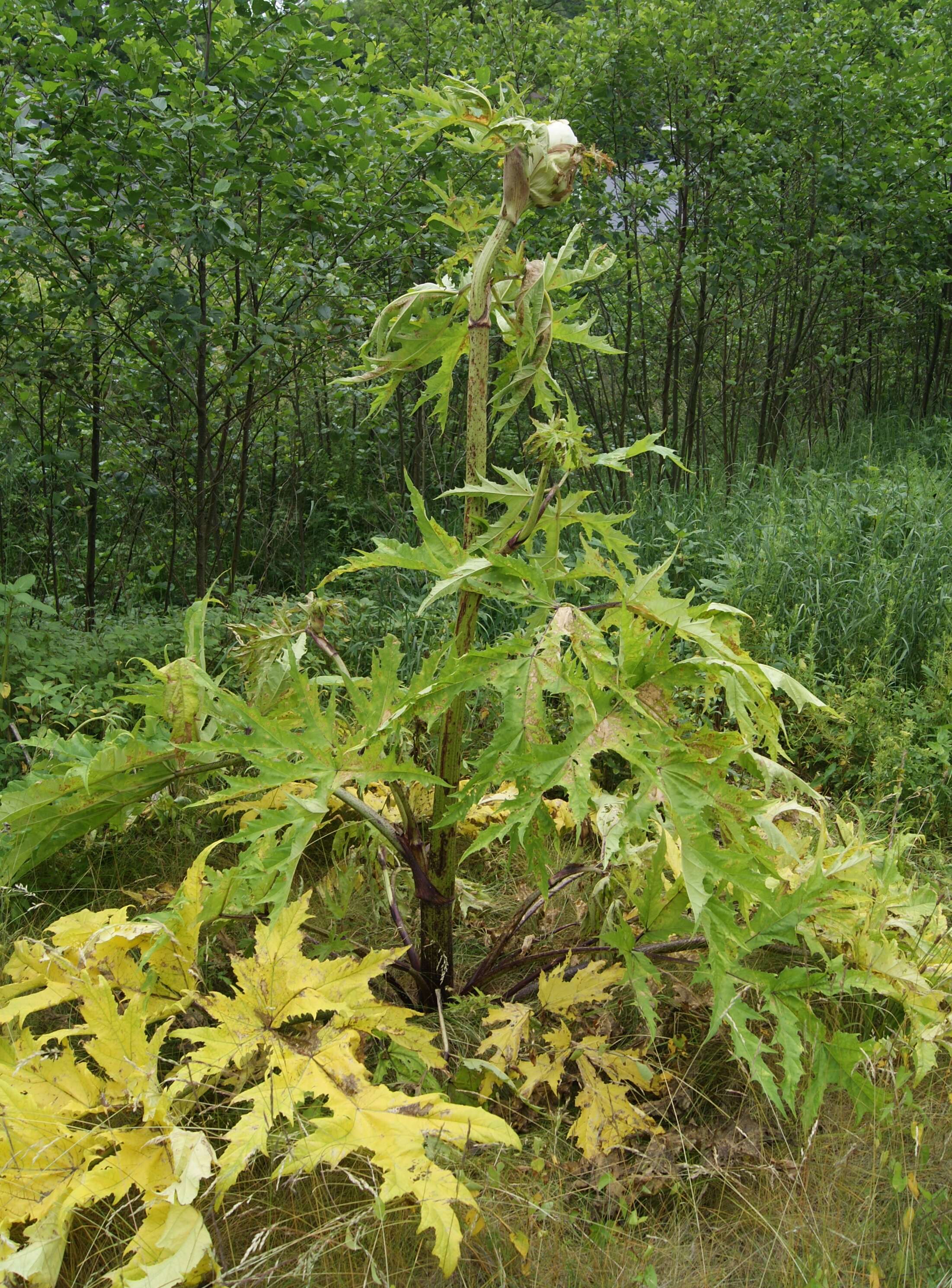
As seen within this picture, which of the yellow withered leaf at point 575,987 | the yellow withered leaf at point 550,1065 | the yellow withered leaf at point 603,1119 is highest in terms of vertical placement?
the yellow withered leaf at point 575,987

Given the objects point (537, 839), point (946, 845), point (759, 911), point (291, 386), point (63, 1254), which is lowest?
point (946, 845)

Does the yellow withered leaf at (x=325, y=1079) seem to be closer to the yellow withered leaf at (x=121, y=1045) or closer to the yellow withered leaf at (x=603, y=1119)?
the yellow withered leaf at (x=121, y=1045)

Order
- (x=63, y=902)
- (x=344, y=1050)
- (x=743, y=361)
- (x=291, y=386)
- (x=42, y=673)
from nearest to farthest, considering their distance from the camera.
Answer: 1. (x=344, y=1050)
2. (x=63, y=902)
3. (x=42, y=673)
4. (x=291, y=386)
5. (x=743, y=361)

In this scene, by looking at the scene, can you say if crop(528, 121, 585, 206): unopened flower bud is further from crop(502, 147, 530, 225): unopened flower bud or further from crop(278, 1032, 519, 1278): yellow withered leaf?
crop(278, 1032, 519, 1278): yellow withered leaf

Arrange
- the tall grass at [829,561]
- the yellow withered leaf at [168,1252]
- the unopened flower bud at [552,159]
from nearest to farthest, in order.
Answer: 1. the yellow withered leaf at [168,1252]
2. the unopened flower bud at [552,159]
3. the tall grass at [829,561]

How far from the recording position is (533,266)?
1.55m

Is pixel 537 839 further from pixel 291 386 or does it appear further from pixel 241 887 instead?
pixel 291 386

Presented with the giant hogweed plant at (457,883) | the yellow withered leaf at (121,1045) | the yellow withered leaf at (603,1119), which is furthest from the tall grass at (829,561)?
the yellow withered leaf at (121,1045)

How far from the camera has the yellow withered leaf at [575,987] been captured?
1.66 meters

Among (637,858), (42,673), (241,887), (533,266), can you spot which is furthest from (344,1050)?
(42,673)

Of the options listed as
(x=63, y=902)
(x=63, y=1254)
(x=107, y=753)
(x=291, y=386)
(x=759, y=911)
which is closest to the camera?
(x=63, y=1254)

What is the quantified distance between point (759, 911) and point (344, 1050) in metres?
0.63

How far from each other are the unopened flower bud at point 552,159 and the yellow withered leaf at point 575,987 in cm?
119

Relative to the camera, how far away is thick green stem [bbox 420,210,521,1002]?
1.55 metres
